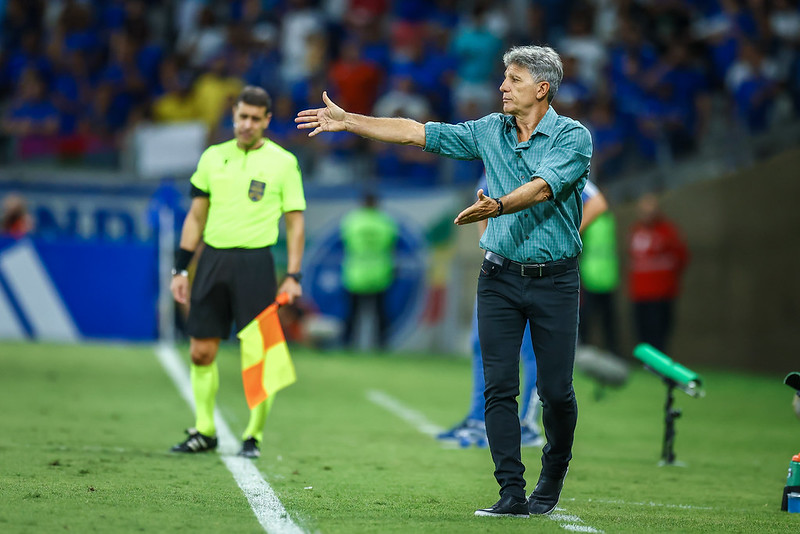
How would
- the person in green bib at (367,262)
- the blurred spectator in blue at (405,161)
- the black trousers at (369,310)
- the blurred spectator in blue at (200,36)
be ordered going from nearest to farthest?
the person in green bib at (367,262) → the black trousers at (369,310) → the blurred spectator in blue at (405,161) → the blurred spectator in blue at (200,36)

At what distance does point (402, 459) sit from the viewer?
7.99 metres

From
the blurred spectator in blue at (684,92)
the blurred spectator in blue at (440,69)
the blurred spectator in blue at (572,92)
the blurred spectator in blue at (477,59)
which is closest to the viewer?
the blurred spectator in blue at (684,92)

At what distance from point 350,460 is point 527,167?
109 inches

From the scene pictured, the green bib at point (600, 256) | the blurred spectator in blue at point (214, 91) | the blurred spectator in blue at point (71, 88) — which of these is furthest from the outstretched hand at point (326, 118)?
the blurred spectator in blue at point (71, 88)

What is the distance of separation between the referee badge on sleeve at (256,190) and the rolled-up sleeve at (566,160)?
2567mm

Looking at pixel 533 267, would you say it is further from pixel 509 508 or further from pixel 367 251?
pixel 367 251

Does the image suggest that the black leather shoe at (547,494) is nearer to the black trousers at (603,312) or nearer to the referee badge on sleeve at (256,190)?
the referee badge on sleeve at (256,190)

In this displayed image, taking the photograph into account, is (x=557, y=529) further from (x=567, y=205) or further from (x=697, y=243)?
(x=697, y=243)

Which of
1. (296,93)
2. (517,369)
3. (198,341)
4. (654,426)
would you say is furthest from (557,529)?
(296,93)

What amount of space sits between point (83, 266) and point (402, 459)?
1035cm

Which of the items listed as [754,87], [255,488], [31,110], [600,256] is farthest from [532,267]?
[31,110]

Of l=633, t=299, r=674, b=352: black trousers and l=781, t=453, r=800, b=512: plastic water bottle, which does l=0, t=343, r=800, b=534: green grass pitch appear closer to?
l=781, t=453, r=800, b=512: plastic water bottle

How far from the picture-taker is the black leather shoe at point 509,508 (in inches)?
223

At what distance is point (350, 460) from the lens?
7809 millimetres
